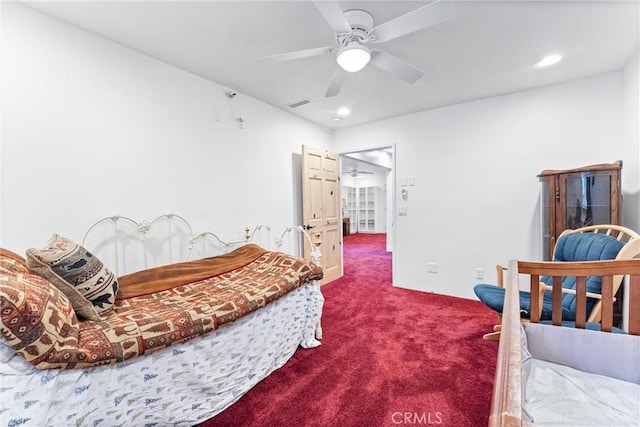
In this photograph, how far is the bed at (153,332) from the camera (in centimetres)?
106

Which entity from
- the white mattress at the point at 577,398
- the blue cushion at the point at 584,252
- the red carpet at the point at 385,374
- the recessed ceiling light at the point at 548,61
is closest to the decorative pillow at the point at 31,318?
the red carpet at the point at 385,374

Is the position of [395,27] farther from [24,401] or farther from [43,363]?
[24,401]

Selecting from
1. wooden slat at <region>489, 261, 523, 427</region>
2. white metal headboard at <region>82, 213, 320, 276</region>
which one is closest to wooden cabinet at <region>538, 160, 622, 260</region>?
wooden slat at <region>489, 261, 523, 427</region>

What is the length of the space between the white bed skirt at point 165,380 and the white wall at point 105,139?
109 cm

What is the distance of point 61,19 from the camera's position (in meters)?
1.85

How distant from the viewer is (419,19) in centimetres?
141

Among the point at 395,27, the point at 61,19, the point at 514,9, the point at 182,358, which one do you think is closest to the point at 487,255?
the point at 514,9

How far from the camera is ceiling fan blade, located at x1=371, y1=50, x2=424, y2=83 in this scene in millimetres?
1821

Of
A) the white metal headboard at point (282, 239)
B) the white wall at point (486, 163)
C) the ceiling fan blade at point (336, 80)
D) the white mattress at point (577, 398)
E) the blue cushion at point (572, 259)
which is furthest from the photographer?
the white metal headboard at point (282, 239)

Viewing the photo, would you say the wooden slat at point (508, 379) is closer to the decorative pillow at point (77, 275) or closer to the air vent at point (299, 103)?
the decorative pillow at point (77, 275)

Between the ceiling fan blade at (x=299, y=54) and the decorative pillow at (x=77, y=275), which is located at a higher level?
the ceiling fan blade at (x=299, y=54)

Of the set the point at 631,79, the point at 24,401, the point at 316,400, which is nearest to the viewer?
the point at 24,401

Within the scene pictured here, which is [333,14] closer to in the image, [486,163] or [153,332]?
[153,332]

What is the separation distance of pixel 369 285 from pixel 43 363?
3537mm
